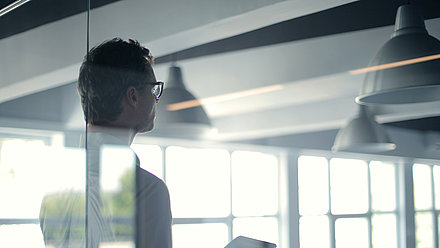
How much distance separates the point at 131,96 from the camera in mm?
1571

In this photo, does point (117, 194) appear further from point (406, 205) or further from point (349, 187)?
point (406, 205)

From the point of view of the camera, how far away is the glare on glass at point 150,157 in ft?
4.64

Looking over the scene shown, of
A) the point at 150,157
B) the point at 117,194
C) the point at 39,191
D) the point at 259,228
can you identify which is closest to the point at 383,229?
the point at 259,228

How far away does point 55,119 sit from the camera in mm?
1757

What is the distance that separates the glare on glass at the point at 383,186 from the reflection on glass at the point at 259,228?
0.78ft

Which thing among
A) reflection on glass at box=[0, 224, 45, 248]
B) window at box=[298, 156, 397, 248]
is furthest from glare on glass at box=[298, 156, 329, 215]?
reflection on glass at box=[0, 224, 45, 248]

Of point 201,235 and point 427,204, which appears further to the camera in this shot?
point 201,235

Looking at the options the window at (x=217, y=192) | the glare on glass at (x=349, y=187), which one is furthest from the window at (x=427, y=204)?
the window at (x=217, y=192)

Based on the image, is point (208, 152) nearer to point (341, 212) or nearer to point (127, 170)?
point (127, 170)

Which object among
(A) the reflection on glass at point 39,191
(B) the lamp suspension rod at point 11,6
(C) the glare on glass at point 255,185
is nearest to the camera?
(C) the glare on glass at point 255,185

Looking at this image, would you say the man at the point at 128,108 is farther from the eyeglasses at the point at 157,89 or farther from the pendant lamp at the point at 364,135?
the pendant lamp at the point at 364,135

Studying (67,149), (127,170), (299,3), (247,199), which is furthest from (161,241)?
(299,3)

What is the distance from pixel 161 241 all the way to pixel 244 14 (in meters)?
0.70

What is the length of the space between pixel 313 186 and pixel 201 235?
34cm
